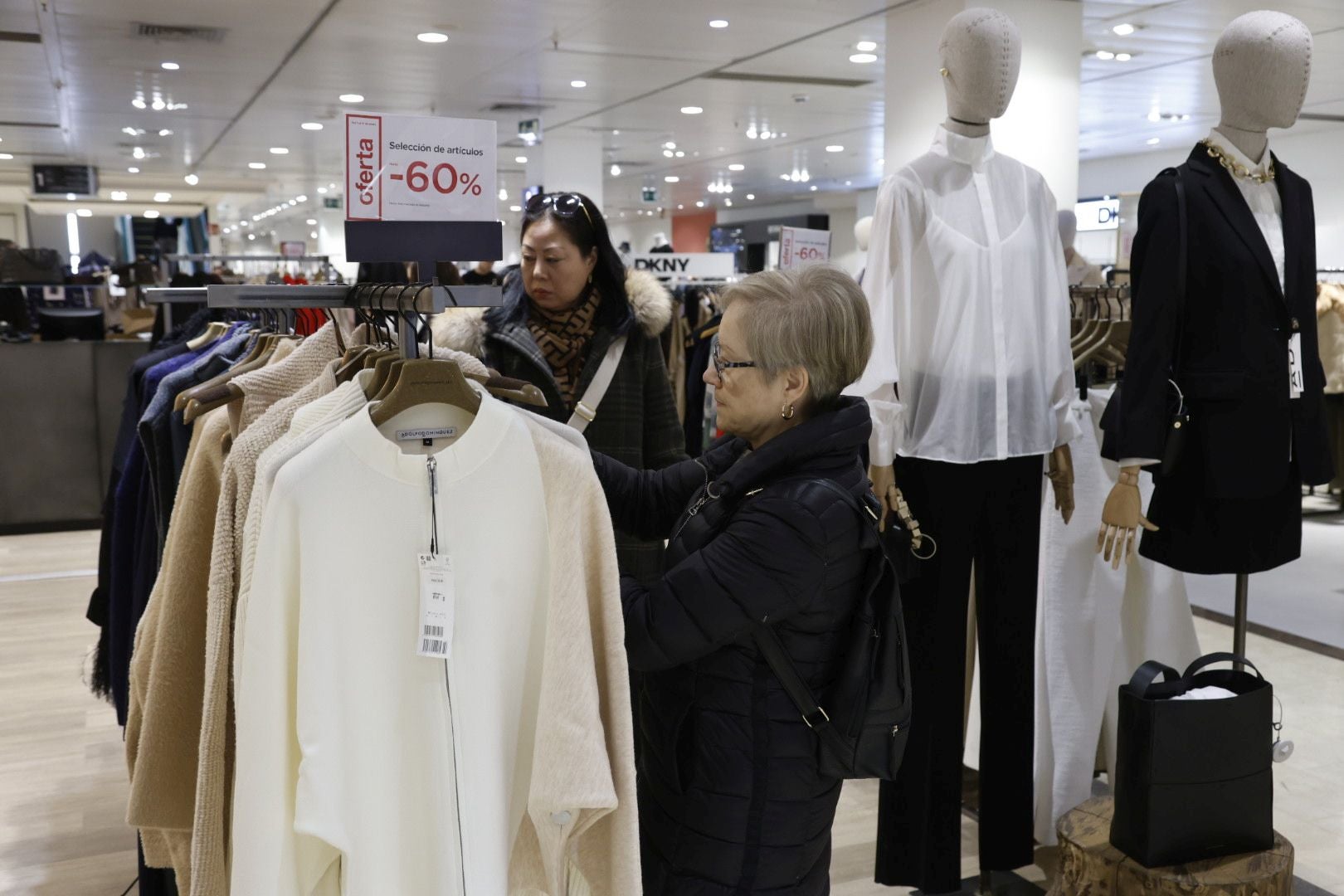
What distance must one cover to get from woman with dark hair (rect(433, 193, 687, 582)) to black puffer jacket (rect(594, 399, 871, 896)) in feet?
2.69

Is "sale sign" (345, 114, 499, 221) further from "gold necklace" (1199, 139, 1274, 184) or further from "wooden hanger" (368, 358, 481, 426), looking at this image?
"gold necklace" (1199, 139, 1274, 184)

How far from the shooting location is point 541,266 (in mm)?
2539

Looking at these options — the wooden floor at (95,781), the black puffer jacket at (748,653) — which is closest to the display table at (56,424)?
the wooden floor at (95,781)

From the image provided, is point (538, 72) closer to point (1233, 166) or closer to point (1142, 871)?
point (1233, 166)

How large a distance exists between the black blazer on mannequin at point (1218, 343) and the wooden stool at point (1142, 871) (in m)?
0.68

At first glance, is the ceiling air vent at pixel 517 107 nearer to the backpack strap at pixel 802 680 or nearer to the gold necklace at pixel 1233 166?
the gold necklace at pixel 1233 166

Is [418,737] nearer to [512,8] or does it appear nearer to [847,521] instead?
[847,521]

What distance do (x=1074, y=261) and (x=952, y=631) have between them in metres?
2.35

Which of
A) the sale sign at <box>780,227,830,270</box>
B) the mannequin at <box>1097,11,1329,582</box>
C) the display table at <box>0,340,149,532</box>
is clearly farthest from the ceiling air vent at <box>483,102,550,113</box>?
the mannequin at <box>1097,11,1329,582</box>

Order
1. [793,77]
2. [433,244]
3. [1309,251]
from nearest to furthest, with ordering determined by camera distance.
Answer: [433,244], [1309,251], [793,77]

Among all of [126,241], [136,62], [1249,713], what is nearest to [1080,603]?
[1249,713]

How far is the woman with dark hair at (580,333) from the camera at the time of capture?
2.53 metres

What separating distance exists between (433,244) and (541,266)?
0.91 metres

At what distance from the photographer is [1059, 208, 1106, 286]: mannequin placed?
4.22m
